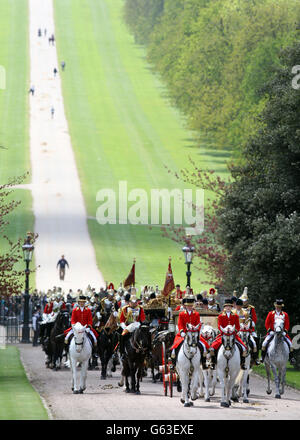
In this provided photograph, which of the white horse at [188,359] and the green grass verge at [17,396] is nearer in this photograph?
the green grass verge at [17,396]

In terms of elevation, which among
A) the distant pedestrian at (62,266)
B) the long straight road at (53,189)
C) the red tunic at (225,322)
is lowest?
the red tunic at (225,322)

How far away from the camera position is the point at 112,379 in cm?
3438

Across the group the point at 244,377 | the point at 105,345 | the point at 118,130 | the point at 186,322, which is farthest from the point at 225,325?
the point at 118,130

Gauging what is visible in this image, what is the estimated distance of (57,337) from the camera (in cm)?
3653

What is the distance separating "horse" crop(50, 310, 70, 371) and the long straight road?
2728 centimetres

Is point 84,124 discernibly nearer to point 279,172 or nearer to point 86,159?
point 86,159

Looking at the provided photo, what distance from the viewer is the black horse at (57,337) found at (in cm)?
3675

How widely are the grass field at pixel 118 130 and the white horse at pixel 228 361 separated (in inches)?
1646

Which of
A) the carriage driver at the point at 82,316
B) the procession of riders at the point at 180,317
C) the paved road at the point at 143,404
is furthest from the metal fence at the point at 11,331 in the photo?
the carriage driver at the point at 82,316

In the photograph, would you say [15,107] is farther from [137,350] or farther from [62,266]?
[137,350]

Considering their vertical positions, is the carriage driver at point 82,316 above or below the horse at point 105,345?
above

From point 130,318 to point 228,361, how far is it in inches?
165

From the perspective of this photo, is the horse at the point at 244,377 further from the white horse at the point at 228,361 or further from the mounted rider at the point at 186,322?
the mounted rider at the point at 186,322
